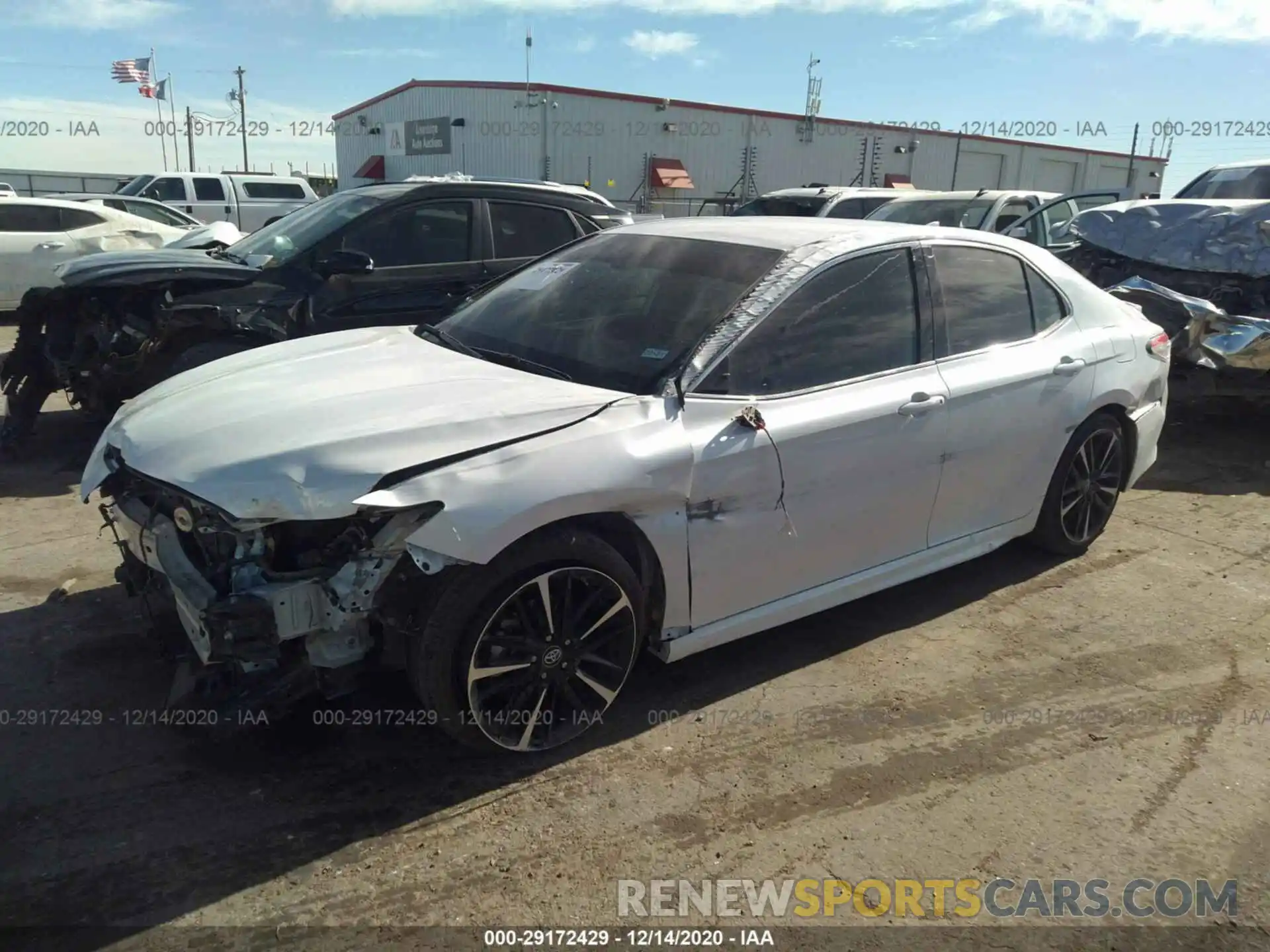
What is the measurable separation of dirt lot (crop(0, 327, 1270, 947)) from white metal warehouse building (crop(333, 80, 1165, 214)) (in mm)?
25363

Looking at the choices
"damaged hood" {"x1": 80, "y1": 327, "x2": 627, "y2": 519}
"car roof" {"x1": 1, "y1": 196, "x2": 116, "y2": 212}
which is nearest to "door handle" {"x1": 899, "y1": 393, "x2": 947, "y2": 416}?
"damaged hood" {"x1": 80, "y1": 327, "x2": 627, "y2": 519}

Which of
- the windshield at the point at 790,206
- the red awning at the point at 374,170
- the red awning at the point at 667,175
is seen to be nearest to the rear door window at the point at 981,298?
the windshield at the point at 790,206

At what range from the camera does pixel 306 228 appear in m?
6.44

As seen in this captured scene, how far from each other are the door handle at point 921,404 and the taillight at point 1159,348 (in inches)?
72.0

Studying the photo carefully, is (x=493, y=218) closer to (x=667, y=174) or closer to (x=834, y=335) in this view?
(x=834, y=335)

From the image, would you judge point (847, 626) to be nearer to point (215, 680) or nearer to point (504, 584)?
point (504, 584)

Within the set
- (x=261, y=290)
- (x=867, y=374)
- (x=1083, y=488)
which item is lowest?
(x=1083, y=488)

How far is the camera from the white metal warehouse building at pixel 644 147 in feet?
103

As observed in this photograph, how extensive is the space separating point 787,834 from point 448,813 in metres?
1.03

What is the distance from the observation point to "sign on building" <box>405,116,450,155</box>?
3334 cm

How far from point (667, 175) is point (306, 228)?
27569 millimetres

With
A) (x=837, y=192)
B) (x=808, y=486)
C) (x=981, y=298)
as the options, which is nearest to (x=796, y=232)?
(x=981, y=298)

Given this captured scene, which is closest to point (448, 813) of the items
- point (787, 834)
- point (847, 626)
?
point (787, 834)

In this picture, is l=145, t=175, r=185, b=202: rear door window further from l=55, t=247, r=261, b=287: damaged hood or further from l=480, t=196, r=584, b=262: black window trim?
l=480, t=196, r=584, b=262: black window trim
